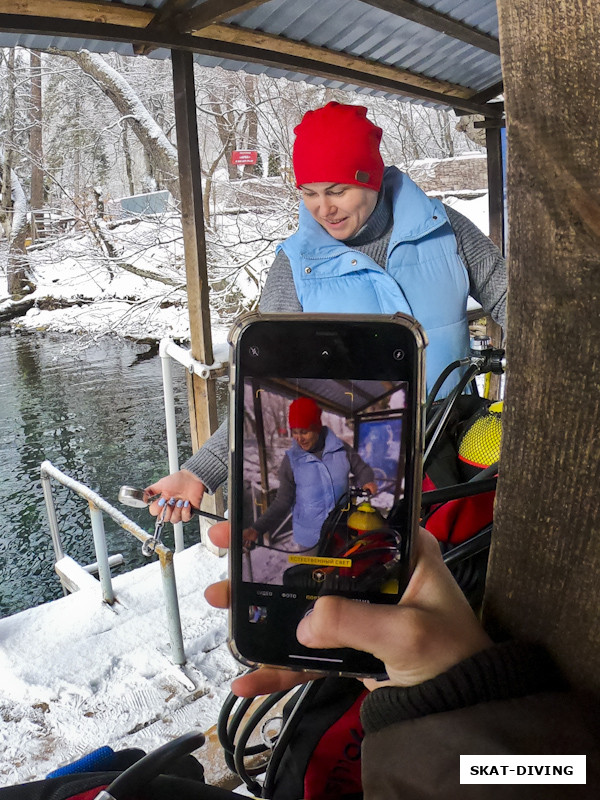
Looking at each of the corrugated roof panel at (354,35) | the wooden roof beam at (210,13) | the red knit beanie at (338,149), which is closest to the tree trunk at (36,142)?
the corrugated roof panel at (354,35)

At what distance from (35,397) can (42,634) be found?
8.10m

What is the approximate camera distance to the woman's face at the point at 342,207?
1429mm

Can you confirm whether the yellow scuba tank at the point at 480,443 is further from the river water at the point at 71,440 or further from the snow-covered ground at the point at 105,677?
the river water at the point at 71,440

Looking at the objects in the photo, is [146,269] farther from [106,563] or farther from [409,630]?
[409,630]

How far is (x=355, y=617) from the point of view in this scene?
475 millimetres

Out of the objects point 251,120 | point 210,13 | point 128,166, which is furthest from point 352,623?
point 128,166

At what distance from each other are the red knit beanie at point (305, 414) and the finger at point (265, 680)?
258mm

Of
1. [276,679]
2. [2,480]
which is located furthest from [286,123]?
[276,679]

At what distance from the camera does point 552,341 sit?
1.31 feet

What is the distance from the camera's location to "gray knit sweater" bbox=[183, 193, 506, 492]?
1.38m

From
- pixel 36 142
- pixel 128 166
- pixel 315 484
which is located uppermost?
pixel 36 142

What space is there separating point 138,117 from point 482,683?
11.8 metres

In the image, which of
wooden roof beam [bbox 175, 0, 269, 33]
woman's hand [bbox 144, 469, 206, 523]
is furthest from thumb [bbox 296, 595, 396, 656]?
wooden roof beam [bbox 175, 0, 269, 33]

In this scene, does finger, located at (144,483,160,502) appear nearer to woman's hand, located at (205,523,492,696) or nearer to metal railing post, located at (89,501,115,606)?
woman's hand, located at (205,523,492,696)
